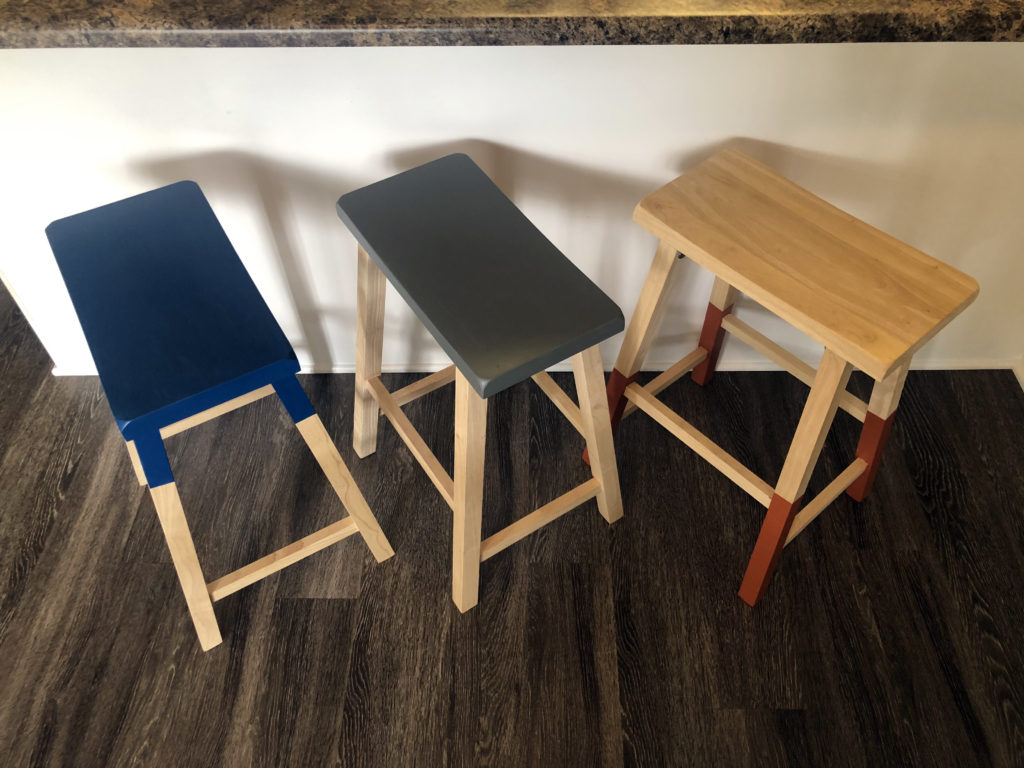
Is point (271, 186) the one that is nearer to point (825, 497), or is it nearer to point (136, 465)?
point (136, 465)

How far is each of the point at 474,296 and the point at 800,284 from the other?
540 mm

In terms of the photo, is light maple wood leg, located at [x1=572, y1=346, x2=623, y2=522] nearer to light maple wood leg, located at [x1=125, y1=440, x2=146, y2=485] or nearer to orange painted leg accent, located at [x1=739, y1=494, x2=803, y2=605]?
orange painted leg accent, located at [x1=739, y1=494, x2=803, y2=605]

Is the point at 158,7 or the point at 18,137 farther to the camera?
the point at 18,137

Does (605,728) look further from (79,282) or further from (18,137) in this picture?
(18,137)

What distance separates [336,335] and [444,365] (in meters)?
0.31

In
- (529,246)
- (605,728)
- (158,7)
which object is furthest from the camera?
(605,728)

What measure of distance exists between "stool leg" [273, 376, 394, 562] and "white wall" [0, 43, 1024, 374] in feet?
1.90

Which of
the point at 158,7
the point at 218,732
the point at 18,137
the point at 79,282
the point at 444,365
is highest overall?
the point at 158,7

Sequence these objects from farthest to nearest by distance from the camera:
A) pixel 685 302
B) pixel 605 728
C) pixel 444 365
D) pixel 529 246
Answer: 1. pixel 444 365
2. pixel 685 302
3. pixel 605 728
4. pixel 529 246

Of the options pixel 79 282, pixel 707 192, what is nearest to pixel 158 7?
pixel 79 282

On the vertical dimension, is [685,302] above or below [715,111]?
below

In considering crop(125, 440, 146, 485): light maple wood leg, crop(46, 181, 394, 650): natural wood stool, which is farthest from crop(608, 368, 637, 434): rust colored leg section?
crop(125, 440, 146, 485): light maple wood leg

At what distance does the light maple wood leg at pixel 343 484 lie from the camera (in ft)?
4.88

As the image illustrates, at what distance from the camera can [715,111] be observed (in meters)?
1.60
